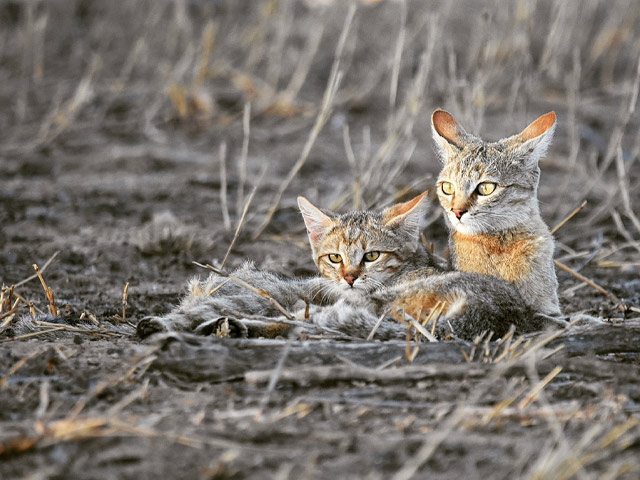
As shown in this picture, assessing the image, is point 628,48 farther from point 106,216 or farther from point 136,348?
point 136,348

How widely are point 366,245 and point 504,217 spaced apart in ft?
2.36

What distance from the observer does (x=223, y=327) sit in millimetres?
3309

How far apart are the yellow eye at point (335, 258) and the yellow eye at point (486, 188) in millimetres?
805

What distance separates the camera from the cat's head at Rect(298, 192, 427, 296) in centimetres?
404

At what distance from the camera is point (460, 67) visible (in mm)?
9977

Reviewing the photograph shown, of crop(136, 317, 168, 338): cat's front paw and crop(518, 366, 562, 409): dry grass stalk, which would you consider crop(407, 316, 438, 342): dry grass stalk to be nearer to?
crop(518, 366, 562, 409): dry grass stalk

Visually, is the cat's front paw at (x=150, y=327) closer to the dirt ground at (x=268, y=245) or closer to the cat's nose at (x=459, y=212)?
the dirt ground at (x=268, y=245)

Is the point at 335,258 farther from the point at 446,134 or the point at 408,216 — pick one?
the point at 446,134

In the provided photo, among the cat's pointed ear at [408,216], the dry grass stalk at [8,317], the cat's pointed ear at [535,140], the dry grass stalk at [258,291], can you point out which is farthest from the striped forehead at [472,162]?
the dry grass stalk at [8,317]

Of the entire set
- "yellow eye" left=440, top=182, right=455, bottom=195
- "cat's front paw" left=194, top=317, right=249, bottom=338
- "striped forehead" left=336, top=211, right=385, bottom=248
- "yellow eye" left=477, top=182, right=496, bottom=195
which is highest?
"yellow eye" left=477, top=182, right=496, bottom=195

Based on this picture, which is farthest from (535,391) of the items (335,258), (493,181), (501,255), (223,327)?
(335,258)

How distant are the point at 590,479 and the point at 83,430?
1520mm

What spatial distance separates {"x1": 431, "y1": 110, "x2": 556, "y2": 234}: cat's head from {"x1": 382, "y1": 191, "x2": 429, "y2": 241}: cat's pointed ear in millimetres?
180

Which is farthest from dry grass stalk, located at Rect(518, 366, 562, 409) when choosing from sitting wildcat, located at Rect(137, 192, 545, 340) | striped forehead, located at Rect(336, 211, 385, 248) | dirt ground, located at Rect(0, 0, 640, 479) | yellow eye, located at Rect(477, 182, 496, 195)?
striped forehead, located at Rect(336, 211, 385, 248)
